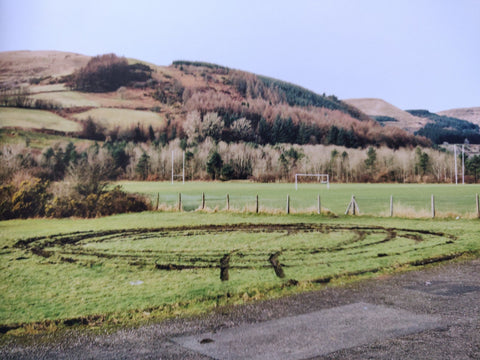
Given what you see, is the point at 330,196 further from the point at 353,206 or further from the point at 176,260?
the point at 176,260

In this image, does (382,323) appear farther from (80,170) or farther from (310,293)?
(80,170)

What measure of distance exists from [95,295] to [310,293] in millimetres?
2449

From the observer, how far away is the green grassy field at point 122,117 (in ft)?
25.2

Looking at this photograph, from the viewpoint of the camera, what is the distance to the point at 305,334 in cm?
365

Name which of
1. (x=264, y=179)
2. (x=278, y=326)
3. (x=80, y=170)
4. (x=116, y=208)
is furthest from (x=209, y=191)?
(x=278, y=326)

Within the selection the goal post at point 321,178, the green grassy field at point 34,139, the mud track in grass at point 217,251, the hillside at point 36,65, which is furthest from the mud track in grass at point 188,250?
the hillside at point 36,65

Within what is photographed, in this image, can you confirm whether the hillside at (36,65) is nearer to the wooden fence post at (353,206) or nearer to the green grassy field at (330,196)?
the green grassy field at (330,196)

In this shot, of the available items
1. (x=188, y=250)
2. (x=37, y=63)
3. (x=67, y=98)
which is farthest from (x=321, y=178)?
(x=37, y=63)

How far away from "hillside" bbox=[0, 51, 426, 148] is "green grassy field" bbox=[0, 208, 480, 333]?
1.83 meters

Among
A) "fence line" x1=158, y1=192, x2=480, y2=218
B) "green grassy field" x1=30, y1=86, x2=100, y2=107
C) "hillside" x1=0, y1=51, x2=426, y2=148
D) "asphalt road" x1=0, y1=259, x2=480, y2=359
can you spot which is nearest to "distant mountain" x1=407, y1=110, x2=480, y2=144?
"hillside" x1=0, y1=51, x2=426, y2=148

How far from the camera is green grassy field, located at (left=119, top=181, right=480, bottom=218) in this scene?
878 cm

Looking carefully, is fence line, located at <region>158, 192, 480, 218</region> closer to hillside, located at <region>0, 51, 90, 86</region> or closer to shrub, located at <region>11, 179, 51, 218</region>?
shrub, located at <region>11, 179, 51, 218</region>

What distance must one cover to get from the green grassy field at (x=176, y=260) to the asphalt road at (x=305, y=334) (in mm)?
406

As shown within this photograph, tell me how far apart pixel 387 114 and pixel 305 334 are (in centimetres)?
800
